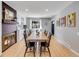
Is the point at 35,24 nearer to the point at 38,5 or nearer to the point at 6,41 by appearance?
the point at 38,5

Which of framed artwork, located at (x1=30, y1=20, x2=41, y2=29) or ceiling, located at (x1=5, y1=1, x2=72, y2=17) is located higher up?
ceiling, located at (x1=5, y1=1, x2=72, y2=17)

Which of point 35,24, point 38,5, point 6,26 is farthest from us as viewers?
point 35,24

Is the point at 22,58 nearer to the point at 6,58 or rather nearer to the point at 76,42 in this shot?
the point at 6,58

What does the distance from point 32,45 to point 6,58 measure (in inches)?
43.4

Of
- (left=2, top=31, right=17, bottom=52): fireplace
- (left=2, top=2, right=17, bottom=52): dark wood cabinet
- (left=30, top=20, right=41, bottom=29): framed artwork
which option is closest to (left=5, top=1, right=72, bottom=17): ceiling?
(left=2, top=2, right=17, bottom=52): dark wood cabinet

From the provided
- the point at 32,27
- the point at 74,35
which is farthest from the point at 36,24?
the point at 74,35

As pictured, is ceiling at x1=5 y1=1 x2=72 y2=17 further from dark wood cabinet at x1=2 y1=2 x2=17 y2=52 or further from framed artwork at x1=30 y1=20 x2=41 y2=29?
framed artwork at x1=30 y1=20 x2=41 y2=29

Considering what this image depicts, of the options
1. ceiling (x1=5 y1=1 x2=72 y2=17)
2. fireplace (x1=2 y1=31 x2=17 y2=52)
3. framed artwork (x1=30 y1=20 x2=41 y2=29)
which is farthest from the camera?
framed artwork (x1=30 y1=20 x2=41 y2=29)

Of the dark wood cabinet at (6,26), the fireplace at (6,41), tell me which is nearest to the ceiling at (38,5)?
the dark wood cabinet at (6,26)

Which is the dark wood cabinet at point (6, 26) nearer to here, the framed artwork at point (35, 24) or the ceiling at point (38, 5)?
the ceiling at point (38, 5)

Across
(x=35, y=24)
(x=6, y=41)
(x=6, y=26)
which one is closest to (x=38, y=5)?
(x=6, y=26)

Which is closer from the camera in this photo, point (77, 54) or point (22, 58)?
point (22, 58)

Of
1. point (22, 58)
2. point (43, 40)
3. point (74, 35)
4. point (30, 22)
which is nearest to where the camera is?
point (22, 58)

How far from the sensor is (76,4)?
17.2 ft
